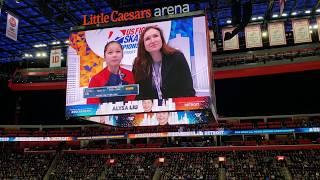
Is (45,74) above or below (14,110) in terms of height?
above

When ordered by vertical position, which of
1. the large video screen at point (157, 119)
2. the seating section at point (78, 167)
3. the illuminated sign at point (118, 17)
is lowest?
the seating section at point (78, 167)

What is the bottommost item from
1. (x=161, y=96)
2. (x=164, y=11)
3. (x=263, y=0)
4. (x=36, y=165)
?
(x=36, y=165)

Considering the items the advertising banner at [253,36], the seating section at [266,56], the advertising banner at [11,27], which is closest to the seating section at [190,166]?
the seating section at [266,56]

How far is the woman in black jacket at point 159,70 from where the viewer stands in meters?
10.4

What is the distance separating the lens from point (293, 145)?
29.2 m

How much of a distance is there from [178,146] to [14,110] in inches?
734

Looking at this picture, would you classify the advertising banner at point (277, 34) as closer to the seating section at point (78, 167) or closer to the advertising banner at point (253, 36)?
the advertising banner at point (253, 36)

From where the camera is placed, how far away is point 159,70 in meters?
10.7

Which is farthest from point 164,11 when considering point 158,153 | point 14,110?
point 14,110

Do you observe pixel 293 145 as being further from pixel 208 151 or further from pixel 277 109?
pixel 208 151

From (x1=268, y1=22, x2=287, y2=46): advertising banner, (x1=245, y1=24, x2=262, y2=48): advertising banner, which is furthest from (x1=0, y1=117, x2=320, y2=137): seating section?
(x1=268, y1=22, x2=287, y2=46): advertising banner

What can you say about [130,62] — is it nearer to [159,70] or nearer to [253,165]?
[159,70]

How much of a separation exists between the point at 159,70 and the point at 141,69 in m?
0.59

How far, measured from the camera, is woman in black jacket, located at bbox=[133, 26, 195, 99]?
410 inches
